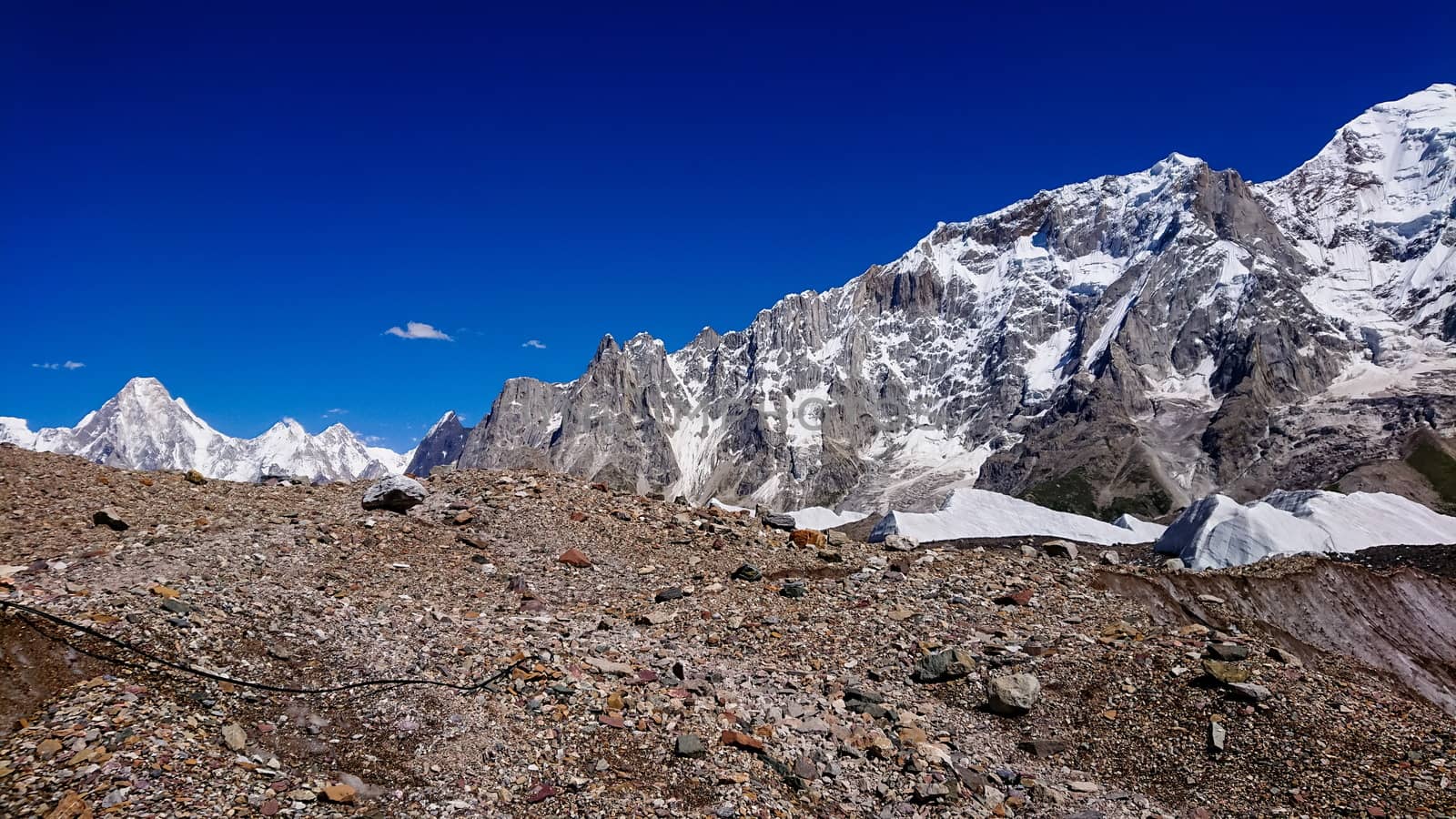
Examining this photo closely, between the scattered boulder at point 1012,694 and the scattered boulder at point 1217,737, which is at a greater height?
the scattered boulder at point 1012,694

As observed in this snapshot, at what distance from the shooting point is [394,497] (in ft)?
75.8

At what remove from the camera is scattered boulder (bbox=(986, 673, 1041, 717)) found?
15.6 metres

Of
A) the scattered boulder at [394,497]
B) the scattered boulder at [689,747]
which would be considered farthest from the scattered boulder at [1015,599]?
the scattered boulder at [394,497]

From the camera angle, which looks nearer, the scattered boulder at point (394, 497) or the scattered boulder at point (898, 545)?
the scattered boulder at point (394, 497)

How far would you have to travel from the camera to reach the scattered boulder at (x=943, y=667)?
1677 centimetres

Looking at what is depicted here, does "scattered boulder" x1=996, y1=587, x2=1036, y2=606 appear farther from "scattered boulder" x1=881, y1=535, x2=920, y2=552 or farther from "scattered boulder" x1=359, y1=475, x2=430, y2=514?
"scattered boulder" x1=359, y1=475, x2=430, y2=514

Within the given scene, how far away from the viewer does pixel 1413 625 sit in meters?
32.8

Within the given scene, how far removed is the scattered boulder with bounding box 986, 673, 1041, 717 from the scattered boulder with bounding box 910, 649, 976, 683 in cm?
84

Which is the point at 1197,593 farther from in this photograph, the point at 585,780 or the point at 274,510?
the point at 274,510

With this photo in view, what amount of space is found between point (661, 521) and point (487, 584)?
6810 millimetres

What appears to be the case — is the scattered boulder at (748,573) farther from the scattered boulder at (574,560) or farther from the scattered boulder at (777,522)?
the scattered boulder at (777,522)

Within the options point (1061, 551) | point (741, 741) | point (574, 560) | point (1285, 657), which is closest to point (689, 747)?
point (741, 741)

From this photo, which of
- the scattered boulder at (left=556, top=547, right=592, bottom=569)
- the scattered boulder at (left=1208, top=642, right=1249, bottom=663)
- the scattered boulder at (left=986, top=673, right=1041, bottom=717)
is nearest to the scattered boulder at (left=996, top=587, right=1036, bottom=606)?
the scattered boulder at (left=1208, top=642, right=1249, bottom=663)

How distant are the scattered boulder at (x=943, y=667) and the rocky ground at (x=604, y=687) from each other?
0.21 feet
